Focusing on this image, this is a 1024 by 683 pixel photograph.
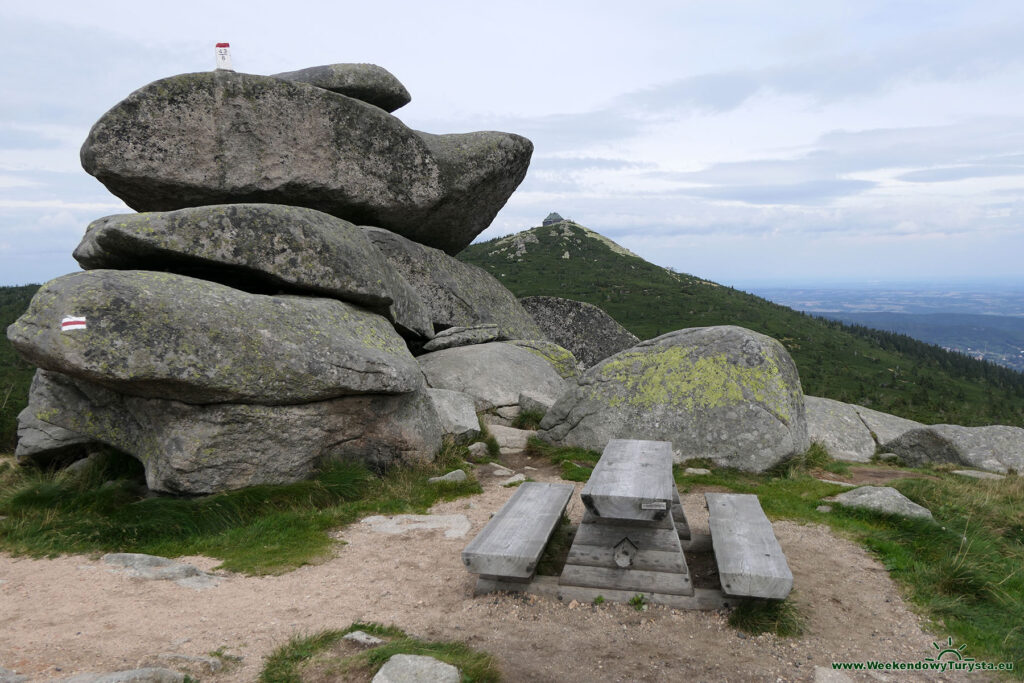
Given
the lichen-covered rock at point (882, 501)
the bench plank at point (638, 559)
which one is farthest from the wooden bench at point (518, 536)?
the lichen-covered rock at point (882, 501)

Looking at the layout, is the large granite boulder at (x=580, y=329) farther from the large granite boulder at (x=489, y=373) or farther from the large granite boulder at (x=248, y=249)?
the large granite boulder at (x=248, y=249)

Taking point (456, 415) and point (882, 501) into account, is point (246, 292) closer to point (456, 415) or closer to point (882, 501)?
point (456, 415)

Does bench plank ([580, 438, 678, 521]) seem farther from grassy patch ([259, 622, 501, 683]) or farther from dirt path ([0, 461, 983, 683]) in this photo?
grassy patch ([259, 622, 501, 683])

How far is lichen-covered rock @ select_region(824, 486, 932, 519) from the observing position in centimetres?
952

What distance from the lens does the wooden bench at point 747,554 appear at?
630cm

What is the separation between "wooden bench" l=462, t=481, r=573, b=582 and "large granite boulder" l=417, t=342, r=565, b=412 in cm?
766

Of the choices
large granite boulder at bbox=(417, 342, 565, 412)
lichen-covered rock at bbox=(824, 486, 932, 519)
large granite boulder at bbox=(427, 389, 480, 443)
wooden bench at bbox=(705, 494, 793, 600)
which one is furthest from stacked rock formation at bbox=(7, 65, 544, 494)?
lichen-covered rock at bbox=(824, 486, 932, 519)

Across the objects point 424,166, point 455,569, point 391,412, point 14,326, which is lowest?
point 455,569

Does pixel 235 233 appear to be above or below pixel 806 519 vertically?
above

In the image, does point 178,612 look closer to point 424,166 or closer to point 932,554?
point 932,554

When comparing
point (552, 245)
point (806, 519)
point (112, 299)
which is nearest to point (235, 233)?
point (112, 299)

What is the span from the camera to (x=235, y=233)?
Answer: 1145 cm

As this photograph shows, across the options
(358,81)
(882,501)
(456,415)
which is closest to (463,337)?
(456,415)

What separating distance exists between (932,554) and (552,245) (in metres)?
67.8
